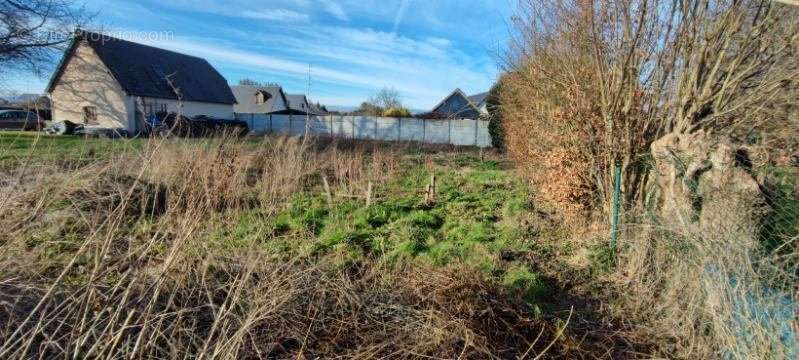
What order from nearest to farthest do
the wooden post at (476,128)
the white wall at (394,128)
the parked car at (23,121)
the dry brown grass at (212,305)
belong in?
the dry brown grass at (212,305), the parked car at (23,121), the wooden post at (476,128), the white wall at (394,128)

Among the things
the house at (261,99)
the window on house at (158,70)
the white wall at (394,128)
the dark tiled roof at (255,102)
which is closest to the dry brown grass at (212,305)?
the white wall at (394,128)

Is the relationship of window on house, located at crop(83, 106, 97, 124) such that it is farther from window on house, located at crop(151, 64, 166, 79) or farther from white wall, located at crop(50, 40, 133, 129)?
window on house, located at crop(151, 64, 166, 79)

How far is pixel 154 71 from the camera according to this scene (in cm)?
3189

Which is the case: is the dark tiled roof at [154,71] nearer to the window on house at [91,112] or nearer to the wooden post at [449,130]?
the window on house at [91,112]

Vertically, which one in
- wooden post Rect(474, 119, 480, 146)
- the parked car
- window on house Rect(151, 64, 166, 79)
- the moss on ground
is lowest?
the moss on ground

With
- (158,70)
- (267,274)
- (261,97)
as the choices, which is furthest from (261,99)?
(267,274)

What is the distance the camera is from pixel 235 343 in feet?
7.55

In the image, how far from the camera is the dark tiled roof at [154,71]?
28594mm

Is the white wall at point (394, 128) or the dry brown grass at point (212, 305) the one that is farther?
the white wall at point (394, 128)

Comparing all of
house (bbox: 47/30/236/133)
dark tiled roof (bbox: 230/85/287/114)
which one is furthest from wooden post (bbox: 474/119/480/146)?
dark tiled roof (bbox: 230/85/287/114)

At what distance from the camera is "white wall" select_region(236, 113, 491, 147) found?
1028 inches

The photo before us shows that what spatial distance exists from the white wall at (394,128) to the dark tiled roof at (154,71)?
22.2 feet

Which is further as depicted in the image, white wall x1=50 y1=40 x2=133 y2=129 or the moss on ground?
white wall x1=50 y1=40 x2=133 y2=129

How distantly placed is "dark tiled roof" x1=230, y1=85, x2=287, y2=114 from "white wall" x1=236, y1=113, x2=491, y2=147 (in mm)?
17517
